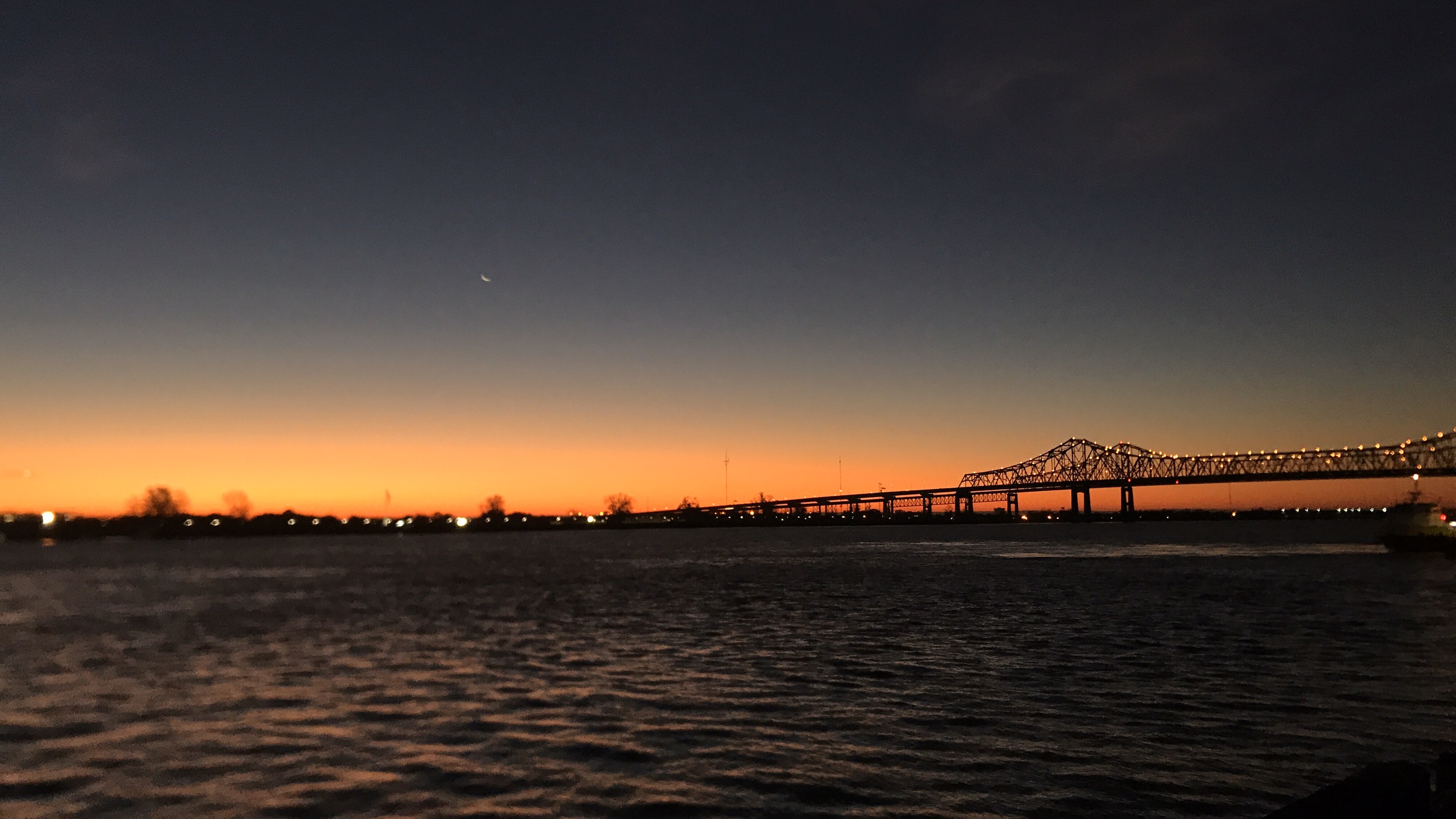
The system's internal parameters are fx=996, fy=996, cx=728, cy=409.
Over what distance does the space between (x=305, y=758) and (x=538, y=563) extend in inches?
3516

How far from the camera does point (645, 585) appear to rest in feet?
218

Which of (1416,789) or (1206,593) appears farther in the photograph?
(1206,593)

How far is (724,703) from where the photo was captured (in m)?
22.4

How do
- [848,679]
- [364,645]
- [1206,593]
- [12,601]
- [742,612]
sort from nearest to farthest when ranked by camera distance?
[848,679]
[364,645]
[742,612]
[1206,593]
[12,601]

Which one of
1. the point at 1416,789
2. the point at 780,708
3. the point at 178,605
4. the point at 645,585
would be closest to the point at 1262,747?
the point at 1416,789

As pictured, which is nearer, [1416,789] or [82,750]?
[1416,789]

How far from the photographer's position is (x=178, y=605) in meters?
56.8

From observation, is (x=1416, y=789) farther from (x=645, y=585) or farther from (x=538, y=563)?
(x=538, y=563)

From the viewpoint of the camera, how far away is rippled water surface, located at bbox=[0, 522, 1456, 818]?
15.6 m

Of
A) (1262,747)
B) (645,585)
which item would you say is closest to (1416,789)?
(1262,747)

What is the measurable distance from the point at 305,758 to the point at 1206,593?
50885 millimetres

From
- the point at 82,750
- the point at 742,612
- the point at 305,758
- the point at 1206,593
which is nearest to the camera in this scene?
the point at 305,758

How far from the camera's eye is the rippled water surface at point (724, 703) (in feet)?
51.1

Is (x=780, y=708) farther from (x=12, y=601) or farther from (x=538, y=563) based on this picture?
(x=538, y=563)
